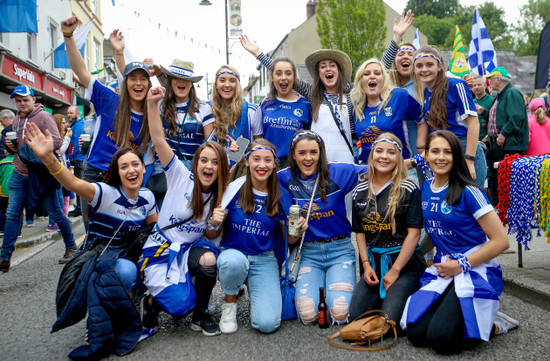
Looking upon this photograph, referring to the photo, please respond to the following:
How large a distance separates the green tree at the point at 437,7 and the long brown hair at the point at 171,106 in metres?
70.6

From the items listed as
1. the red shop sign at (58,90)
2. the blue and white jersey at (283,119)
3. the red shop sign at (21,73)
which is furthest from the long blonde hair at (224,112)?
the red shop sign at (58,90)

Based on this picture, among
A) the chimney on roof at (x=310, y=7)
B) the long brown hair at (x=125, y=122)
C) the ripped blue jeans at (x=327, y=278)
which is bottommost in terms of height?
the ripped blue jeans at (x=327, y=278)

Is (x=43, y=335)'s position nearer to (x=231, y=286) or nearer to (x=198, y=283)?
(x=198, y=283)

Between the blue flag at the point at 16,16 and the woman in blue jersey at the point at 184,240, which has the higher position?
the blue flag at the point at 16,16

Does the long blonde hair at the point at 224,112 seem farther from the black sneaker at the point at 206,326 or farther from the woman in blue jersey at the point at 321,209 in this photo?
the black sneaker at the point at 206,326

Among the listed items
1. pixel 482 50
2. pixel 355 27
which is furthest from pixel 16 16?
pixel 355 27

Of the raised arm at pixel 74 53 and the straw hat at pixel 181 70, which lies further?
the straw hat at pixel 181 70

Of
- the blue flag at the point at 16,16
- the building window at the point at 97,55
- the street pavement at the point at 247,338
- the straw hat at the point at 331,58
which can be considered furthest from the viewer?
the building window at the point at 97,55

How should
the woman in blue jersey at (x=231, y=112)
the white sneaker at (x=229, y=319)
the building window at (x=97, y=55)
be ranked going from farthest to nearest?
1. the building window at (x=97, y=55)
2. the woman in blue jersey at (x=231, y=112)
3. the white sneaker at (x=229, y=319)

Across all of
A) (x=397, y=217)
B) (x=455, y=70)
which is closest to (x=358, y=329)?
(x=397, y=217)

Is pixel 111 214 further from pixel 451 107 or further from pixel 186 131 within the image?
pixel 451 107

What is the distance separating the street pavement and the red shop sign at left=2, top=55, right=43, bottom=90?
1097 cm

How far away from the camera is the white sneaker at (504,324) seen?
3.45 meters

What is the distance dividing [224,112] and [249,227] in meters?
1.34
